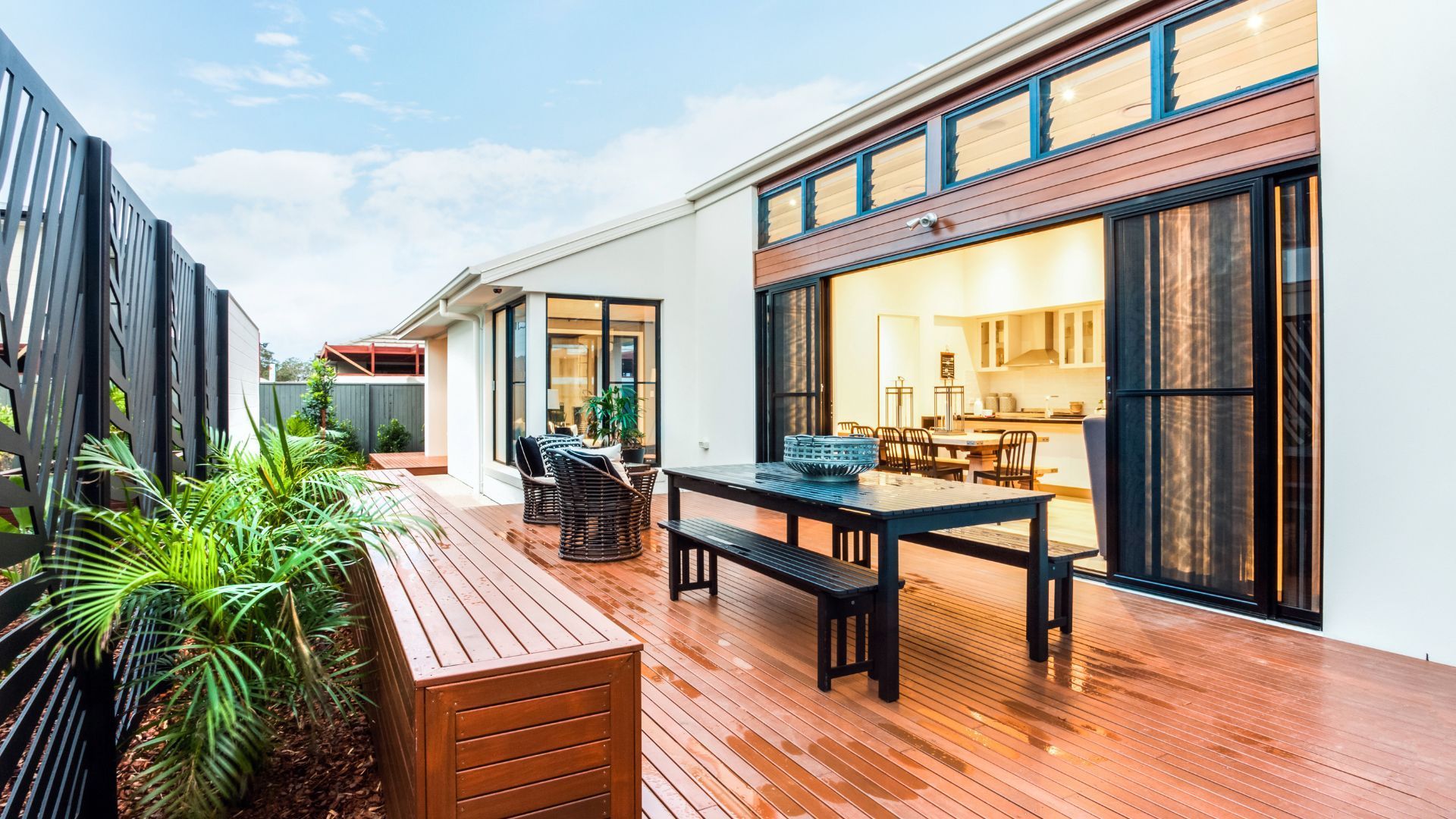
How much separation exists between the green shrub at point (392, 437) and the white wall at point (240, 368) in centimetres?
412

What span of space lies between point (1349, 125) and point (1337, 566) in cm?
217

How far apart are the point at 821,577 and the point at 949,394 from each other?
752 centimetres

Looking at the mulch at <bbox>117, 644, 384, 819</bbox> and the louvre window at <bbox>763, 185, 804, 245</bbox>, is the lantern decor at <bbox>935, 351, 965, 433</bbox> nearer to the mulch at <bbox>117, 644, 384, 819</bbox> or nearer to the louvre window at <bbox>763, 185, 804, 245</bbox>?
the louvre window at <bbox>763, 185, 804, 245</bbox>

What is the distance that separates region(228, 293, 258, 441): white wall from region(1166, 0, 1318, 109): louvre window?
8656 millimetres

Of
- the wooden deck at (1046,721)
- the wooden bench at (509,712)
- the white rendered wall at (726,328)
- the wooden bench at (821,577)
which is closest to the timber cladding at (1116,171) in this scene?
the white rendered wall at (726,328)

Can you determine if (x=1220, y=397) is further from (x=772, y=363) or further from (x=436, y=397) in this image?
(x=436, y=397)

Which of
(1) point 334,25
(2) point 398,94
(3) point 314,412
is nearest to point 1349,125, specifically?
(3) point 314,412

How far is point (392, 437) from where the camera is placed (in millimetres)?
16234

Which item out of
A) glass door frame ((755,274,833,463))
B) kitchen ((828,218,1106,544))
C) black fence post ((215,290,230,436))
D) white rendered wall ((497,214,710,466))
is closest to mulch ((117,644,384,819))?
black fence post ((215,290,230,436))

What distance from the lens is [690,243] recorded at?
31.3 feet

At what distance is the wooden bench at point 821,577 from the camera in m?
3.02

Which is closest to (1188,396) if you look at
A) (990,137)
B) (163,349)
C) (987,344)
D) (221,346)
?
(990,137)

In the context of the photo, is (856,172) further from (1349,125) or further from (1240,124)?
(1349,125)

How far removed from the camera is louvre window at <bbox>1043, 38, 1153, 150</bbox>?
15.3 feet
